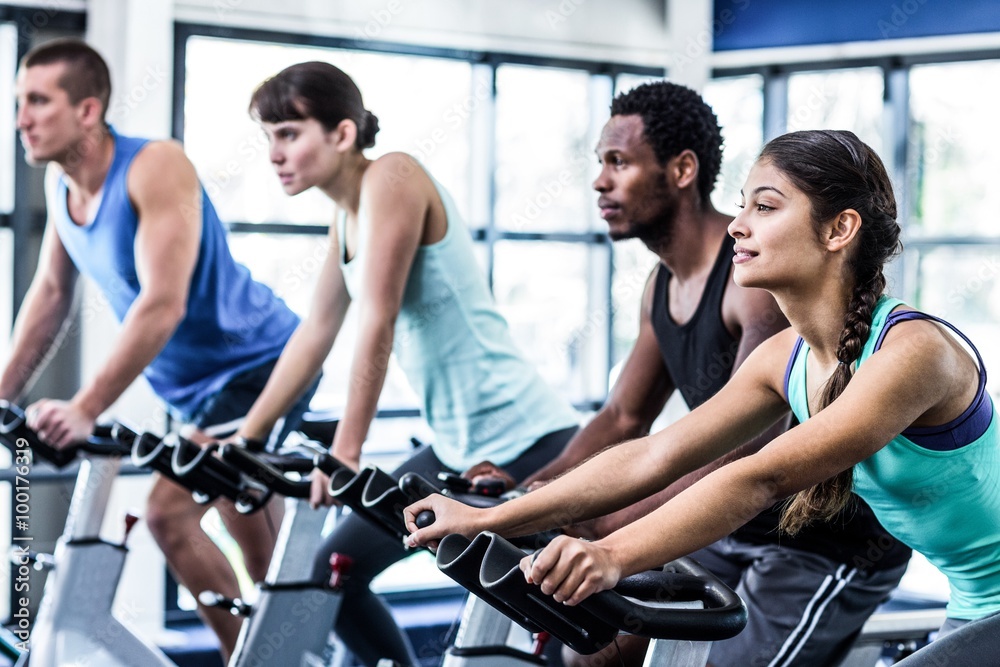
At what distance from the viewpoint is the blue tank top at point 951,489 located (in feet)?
4.77

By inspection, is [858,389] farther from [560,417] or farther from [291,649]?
[291,649]

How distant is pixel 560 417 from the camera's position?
8.44 feet

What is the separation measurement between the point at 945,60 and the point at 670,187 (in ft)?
12.0

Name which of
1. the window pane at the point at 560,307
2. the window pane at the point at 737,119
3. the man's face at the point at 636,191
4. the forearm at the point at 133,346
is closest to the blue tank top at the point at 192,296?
the forearm at the point at 133,346

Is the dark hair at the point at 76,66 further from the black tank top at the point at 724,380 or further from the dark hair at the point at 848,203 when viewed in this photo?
the dark hair at the point at 848,203

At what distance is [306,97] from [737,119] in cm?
390

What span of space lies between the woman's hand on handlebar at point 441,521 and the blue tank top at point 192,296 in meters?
1.53

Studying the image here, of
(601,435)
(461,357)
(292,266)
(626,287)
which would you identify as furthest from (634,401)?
(626,287)

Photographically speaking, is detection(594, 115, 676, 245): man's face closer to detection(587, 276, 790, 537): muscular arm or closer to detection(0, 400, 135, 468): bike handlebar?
detection(587, 276, 790, 537): muscular arm

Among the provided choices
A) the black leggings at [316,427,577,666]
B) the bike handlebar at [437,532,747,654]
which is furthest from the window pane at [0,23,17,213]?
the bike handlebar at [437,532,747,654]

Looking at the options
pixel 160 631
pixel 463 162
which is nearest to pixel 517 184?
pixel 463 162

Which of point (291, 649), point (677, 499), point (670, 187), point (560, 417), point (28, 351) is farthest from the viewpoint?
point (28, 351)

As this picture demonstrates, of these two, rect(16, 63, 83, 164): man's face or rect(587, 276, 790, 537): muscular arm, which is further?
rect(16, 63, 83, 164): man's face

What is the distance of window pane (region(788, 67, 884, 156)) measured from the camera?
544 cm
